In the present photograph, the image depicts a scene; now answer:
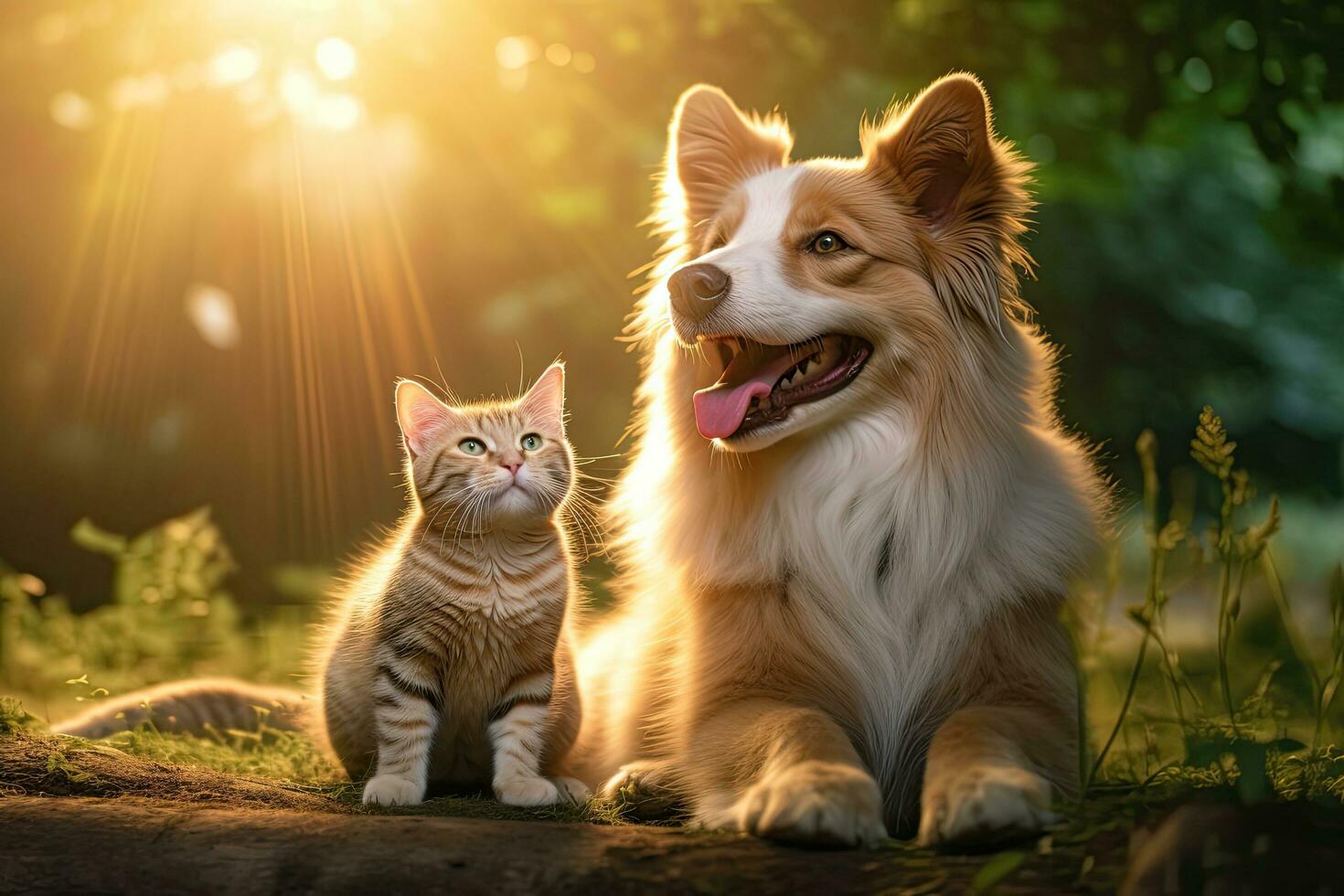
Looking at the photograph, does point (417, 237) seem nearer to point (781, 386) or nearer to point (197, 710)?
point (197, 710)

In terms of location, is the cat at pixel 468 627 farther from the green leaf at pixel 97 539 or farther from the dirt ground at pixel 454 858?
the green leaf at pixel 97 539

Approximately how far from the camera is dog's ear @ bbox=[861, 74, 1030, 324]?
10.4ft

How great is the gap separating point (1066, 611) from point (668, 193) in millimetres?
2057

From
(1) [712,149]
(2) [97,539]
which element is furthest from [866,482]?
(2) [97,539]

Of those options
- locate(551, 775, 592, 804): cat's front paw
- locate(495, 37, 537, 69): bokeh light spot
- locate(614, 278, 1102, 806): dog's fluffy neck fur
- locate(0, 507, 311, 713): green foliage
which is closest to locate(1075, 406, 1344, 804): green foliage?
locate(614, 278, 1102, 806): dog's fluffy neck fur

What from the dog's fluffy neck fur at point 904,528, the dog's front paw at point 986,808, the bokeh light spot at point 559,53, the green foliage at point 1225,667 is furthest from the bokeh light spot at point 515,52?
the dog's front paw at point 986,808

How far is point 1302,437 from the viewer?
7316 millimetres

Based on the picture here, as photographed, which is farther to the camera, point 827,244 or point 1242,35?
point 1242,35

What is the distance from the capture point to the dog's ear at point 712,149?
3719mm

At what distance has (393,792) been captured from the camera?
291 cm

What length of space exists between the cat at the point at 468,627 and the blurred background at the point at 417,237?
2.63 m

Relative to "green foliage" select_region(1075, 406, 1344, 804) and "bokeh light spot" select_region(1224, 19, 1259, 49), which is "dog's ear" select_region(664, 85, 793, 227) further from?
"bokeh light spot" select_region(1224, 19, 1259, 49)

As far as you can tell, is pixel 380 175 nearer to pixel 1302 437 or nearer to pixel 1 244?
pixel 1 244

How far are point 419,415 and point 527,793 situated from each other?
1084 mm
